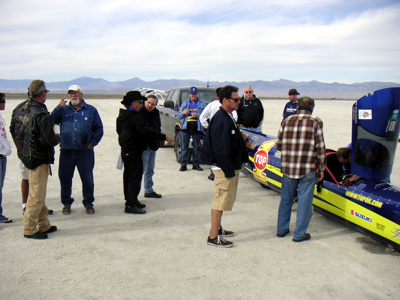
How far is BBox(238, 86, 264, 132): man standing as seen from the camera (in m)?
8.11

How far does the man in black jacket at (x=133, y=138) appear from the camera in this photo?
5.42 metres

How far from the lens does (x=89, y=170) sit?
5.54 meters

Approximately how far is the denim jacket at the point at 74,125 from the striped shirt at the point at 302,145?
2.84 metres

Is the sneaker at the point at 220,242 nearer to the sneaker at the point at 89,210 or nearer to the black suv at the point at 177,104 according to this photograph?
the sneaker at the point at 89,210

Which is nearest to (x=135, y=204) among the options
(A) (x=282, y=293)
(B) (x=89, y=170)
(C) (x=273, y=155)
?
(B) (x=89, y=170)

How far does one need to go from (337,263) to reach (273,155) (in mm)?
2465

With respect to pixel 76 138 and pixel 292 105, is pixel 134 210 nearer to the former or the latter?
pixel 76 138

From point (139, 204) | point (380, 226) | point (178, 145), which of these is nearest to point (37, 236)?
point (139, 204)

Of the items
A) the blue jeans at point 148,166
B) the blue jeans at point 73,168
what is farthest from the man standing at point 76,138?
the blue jeans at point 148,166

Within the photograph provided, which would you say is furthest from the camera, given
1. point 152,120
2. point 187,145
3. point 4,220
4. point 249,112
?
point 187,145

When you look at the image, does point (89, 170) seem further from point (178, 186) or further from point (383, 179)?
point (383, 179)

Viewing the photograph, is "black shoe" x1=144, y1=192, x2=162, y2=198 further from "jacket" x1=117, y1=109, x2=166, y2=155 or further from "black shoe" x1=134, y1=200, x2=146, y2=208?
"jacket" x1=117, y1=109, x2=166, y2=155

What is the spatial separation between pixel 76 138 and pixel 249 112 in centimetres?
413

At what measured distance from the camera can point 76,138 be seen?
5.25 meters
